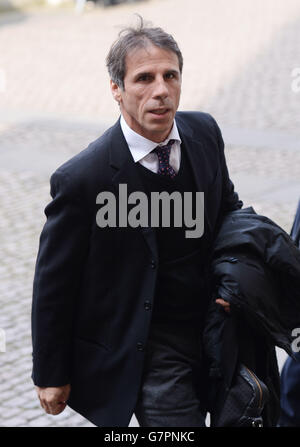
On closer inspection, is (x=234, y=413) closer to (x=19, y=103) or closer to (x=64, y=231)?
(x=64, y=231)

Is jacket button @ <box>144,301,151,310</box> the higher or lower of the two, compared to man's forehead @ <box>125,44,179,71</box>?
lower

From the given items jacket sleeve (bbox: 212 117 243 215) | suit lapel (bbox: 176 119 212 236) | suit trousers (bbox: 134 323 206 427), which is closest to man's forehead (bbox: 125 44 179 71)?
suit lapel (bbox: 176 119 212 236)

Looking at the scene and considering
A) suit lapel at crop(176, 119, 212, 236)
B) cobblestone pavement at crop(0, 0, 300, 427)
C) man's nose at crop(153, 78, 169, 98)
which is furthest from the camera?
cobblestone pavement at crop(0, 0, 300, 427)

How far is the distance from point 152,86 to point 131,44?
6.8 inches

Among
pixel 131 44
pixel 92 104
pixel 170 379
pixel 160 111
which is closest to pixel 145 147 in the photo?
pixel 160 111

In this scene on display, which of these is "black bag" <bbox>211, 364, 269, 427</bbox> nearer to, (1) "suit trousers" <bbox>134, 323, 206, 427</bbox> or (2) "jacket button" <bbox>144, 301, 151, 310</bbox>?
(1) "suit trousers" <bbox>134, 323, 206, 427</bbox>

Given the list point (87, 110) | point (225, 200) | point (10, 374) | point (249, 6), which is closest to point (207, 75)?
point (87, 110)

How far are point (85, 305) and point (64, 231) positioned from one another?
299 mm

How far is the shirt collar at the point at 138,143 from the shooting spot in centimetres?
330

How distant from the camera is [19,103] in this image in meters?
13.6

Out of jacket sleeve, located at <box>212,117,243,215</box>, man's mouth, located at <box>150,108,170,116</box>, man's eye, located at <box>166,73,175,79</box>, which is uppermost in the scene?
man's eye, located at <box>166,73,175,79</box>

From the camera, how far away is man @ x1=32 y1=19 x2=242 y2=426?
323cm

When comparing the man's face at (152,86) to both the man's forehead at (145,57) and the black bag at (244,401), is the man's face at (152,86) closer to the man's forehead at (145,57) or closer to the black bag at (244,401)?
the man's forehead at (145,57)

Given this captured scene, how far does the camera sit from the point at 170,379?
10.7 feet
